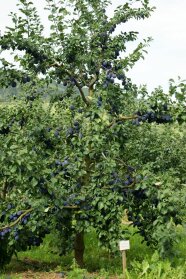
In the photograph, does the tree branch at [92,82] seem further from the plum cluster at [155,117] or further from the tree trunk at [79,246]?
the tree trunk at [79,246]

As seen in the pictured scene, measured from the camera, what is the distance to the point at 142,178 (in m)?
6.98

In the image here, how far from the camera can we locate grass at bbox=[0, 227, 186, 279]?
685 centimetres

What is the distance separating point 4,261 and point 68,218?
5.84 ft

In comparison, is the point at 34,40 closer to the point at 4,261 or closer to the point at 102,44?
the point at 102,44

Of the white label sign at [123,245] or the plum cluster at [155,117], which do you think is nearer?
the white label sign at [123,245]

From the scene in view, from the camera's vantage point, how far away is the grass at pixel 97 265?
6848 mm

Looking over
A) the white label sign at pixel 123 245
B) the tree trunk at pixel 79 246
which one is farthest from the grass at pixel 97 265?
the white label sign at pixel 123 245

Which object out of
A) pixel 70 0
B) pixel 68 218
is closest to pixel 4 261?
pixel 68 218

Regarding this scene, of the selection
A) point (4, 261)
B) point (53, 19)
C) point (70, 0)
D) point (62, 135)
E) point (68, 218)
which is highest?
point (70, 0)

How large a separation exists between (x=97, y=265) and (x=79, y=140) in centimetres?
357

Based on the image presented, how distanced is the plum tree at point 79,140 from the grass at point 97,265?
0.52 m

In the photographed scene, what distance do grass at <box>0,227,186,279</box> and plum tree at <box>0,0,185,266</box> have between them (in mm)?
522

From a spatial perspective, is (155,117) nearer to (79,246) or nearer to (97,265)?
(79,246)

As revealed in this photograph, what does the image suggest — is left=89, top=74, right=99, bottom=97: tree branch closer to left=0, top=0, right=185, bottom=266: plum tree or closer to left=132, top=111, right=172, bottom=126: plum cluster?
left=0, top=0, right=185, bottom=266: plum tree
